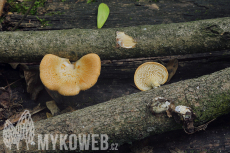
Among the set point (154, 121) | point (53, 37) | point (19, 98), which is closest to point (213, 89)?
point (154, 121)

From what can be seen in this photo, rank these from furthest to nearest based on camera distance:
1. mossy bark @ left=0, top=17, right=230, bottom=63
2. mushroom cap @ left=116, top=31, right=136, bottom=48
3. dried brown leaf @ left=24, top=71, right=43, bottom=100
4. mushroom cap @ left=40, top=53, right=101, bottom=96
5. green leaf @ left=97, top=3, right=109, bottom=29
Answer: green leaf @ left=97, top=3, right=109, bottom=29
dried brown leaf @ left=24, top=71, right=43, bottom=100
mushroom cap @ left=116, top=31, right=136, bottom=48
mossy bark @ left=0, top=17, right=230, bottom=63
mushroom cap @ left=40, top=53, right=101, bottom=96

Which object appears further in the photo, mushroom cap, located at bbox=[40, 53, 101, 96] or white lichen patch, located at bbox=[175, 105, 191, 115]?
mushroom cap, located at bbox=[40, 53, 101, 96]

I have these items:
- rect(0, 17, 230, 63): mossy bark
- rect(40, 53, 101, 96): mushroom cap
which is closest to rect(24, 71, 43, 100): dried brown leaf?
rect(0, 17, 230, 63): mossy bark

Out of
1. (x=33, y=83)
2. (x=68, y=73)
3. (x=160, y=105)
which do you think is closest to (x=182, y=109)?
(x=160, y=105)

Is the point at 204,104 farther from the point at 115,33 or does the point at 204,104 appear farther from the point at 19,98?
the point at 19,98

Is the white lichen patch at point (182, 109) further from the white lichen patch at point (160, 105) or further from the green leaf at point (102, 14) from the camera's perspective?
the green leaf at point (102, 14)

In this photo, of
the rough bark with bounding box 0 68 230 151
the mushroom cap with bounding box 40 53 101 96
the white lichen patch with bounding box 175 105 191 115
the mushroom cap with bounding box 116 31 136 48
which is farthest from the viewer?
the mushroom cap with bounding box 116 31 136 48

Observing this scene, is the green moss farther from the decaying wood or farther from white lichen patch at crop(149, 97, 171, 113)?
the decaying wood
